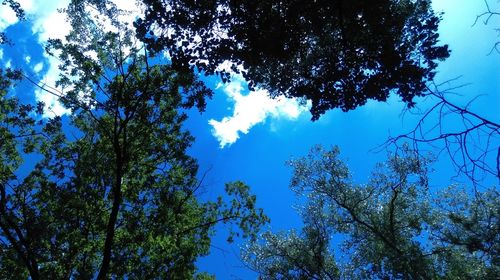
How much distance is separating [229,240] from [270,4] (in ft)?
40.0

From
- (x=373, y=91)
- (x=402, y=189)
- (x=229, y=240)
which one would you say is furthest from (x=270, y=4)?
(x=402, y=189)

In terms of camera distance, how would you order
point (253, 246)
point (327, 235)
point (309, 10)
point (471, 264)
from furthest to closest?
point (253, 246) < point (327, 235) < point (471, 264) < point (309, 10)

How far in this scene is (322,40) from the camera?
11383mm

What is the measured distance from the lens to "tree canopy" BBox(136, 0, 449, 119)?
10.2 meters

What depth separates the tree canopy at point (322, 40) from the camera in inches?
402

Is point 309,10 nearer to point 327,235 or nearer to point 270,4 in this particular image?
point 270,4

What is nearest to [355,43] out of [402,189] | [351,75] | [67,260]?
[351,75]

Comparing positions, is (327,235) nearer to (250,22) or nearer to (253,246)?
(253,246)

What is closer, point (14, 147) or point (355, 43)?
point (355, 43)

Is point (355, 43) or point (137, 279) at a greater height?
point (355, 43)

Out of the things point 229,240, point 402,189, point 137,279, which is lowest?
point 137,279

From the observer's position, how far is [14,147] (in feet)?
57.6

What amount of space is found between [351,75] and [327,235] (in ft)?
50.8

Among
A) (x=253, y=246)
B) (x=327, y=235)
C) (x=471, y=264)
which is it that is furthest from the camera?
(x=253, y=246)
